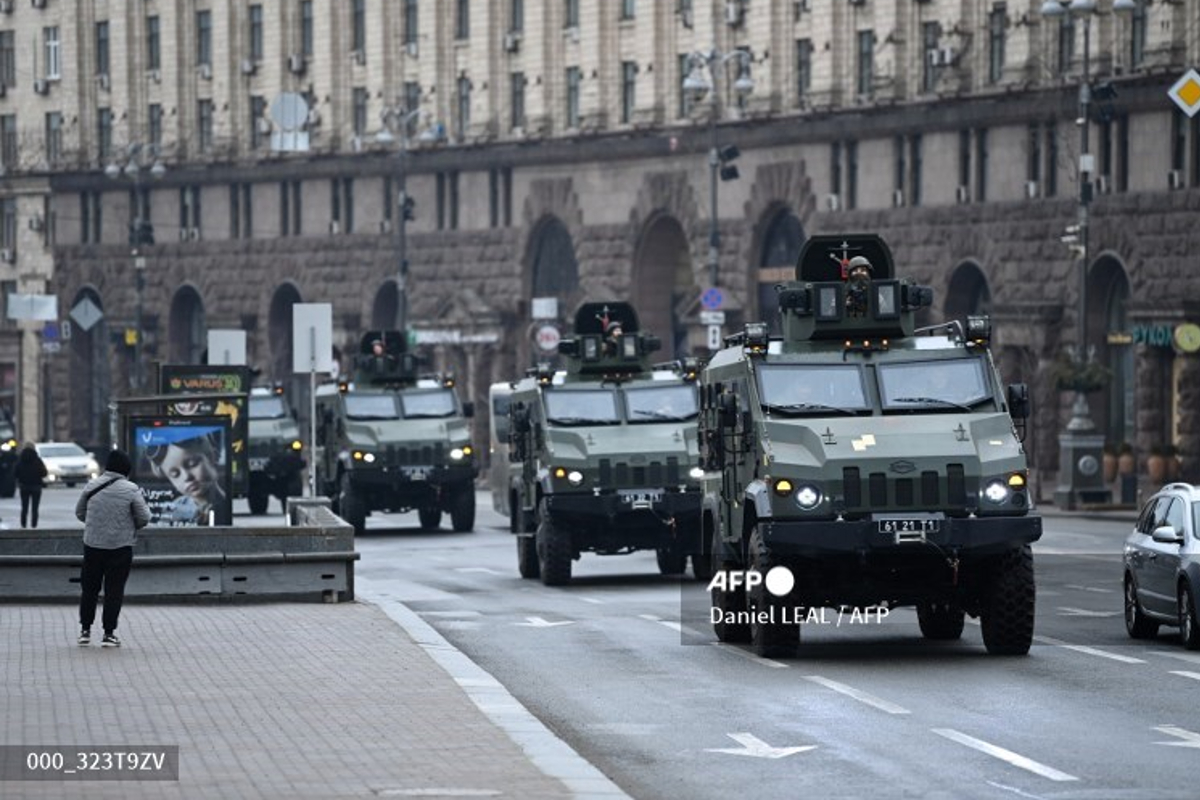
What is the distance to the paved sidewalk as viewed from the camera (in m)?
15.1

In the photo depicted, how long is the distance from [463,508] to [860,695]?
1210 inches

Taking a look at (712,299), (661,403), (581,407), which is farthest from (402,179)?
(661,403)

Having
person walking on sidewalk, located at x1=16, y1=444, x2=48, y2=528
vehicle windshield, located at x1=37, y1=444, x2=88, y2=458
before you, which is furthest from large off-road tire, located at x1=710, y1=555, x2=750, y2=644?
vehicle windshield, located at x1=37, y1=444, x2=88, y2=458

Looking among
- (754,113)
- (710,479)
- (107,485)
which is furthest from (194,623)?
(754,113)

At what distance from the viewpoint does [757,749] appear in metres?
17.3

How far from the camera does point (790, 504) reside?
74.8ft

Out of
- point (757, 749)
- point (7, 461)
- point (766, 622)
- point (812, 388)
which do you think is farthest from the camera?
point (7, 461)

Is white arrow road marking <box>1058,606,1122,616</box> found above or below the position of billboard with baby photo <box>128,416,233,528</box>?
below

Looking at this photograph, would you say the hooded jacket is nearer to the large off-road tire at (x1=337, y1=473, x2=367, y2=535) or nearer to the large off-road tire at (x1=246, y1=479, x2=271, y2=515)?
the large off-road tire at (x1=337, y1=473, x2=367, y2=535)

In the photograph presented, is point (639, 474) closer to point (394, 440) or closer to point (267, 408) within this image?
point (394, 440)

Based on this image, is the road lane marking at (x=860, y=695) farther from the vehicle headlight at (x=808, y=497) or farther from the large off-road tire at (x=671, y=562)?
the large off-road tire at (x=671, y=562)

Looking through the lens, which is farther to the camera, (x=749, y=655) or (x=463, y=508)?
(x=463, y=508)

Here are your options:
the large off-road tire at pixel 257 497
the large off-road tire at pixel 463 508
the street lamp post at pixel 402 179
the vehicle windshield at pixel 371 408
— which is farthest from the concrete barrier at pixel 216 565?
the street lamp post at pixel 402 179

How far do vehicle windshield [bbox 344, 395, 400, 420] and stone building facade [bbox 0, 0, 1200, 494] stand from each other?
1492cm
